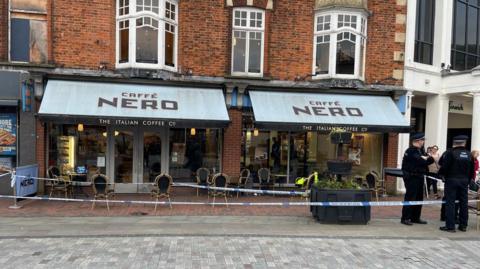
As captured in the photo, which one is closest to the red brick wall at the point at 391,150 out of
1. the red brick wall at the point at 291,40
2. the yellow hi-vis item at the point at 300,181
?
the yellow hi-vis item at the point at 300,181

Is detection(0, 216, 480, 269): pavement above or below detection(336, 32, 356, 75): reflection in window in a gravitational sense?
below

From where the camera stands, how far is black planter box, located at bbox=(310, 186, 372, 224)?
26.1 ft

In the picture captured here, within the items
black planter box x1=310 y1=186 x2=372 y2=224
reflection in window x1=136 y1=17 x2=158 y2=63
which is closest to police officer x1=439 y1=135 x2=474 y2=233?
black planter box x1=310 y1=186 x2=372 y2=224

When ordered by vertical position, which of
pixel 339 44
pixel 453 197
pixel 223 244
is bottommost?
pixel 223 244

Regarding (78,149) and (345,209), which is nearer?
(345,209)

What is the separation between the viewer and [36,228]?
23.9ft

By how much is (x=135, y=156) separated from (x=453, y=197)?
27.0ft

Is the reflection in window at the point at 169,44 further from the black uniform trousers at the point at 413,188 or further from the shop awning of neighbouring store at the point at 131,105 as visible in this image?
the black uniform trousers at the point at 413,188

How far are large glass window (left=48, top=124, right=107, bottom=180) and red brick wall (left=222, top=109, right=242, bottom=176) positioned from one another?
3.50 m

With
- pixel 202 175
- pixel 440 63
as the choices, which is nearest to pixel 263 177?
pixel 202 175

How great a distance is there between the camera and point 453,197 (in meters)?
7.57

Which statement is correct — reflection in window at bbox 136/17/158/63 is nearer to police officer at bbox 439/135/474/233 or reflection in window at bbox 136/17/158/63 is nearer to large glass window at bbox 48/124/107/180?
large glass window at bbox 48/124/107/180

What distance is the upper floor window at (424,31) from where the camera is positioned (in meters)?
13.6

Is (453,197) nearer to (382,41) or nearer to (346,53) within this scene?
(346,53)
